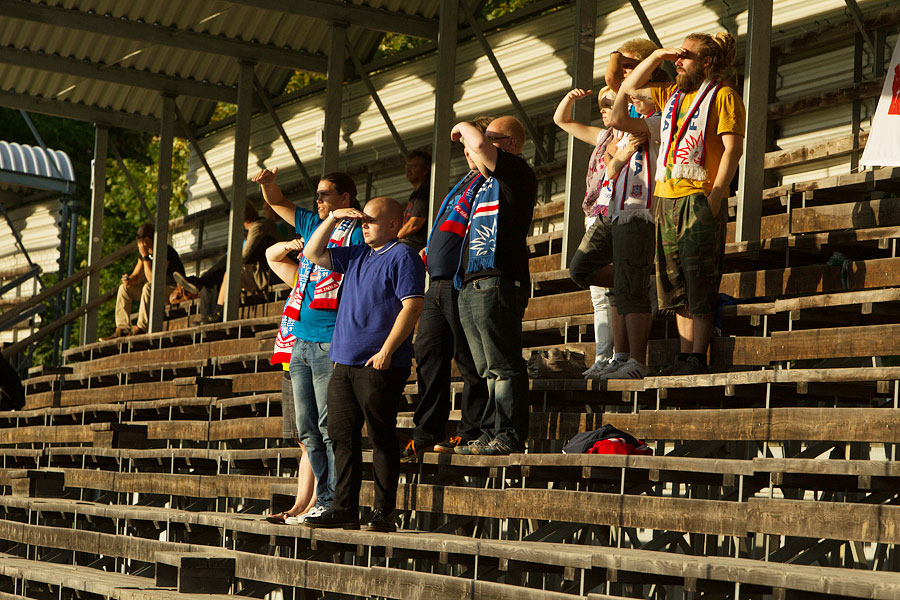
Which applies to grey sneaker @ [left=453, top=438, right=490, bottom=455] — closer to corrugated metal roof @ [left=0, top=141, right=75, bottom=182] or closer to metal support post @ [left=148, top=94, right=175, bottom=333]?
metal support post @ [left=148, top=94, right=175, bottom=333]

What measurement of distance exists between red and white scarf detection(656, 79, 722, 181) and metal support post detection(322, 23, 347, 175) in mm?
7379

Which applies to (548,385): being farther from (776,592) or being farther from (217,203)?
(217,203)

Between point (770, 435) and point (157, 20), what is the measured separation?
11191 mm

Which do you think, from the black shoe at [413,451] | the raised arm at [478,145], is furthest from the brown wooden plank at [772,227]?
the black shoe at [413,451]

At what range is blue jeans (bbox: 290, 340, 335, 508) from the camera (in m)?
6.48

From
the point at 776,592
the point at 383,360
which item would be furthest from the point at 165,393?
the point at 776,592

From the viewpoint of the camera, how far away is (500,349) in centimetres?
618

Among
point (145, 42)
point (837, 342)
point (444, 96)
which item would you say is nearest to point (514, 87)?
point (444, 96)

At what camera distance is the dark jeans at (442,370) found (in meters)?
6.66

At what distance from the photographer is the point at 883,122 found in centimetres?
815

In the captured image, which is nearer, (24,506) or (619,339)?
(619,339)

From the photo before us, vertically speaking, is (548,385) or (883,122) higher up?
(883,122)

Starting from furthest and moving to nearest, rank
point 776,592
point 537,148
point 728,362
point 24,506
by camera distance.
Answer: point 537,148, point 24,506, point 728,362, point 776,592

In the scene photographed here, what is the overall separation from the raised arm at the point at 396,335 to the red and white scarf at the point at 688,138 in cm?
164
